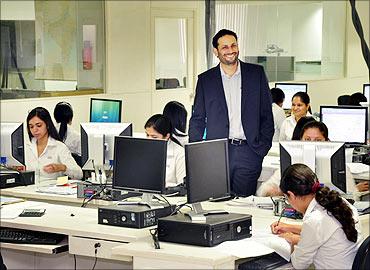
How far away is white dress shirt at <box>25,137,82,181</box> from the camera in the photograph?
247 inches

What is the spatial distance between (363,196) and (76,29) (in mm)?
4980

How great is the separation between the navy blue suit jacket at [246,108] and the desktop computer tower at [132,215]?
132 cm

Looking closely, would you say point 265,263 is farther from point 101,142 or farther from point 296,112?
point 296,112

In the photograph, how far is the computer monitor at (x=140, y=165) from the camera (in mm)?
4410

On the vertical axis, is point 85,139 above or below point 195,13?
below

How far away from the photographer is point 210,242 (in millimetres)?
3943

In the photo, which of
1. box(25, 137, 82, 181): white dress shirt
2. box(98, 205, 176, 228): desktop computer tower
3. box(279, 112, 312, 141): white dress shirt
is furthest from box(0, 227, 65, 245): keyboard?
box(279, 112, 312, 141): white dress shirt

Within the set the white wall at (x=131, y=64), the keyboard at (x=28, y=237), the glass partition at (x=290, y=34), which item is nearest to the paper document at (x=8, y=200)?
the keyboard at (x=28, y=237)

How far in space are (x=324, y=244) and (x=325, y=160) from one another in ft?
3.10

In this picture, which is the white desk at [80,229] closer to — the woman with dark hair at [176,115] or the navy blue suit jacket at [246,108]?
the navy blue suit jacket at [246,108]

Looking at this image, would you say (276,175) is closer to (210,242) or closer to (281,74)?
(210,242)

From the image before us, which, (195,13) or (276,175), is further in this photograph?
(195,13)

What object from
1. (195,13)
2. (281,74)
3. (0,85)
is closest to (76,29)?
(0,85)

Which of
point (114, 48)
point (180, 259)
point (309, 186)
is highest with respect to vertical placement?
point (114, 48)
